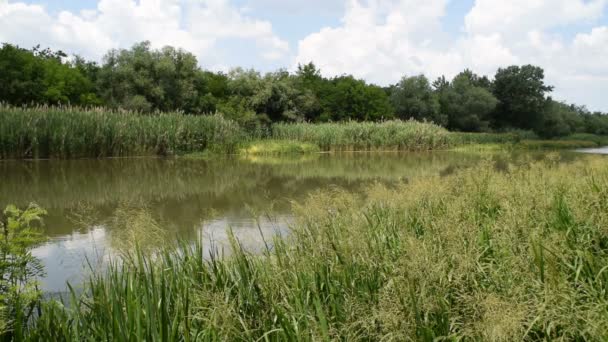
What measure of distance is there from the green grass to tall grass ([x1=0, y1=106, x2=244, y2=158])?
47.0 inches

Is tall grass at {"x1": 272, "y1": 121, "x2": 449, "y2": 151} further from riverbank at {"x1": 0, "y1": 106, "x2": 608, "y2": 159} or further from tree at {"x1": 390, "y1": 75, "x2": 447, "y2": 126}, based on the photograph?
tree at {"x1": 390, "y1": 75, "x2": 447, "y2": 126}

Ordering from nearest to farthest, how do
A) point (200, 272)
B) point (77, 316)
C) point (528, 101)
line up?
point (77, 316), point (200, 272), point (528, 101)

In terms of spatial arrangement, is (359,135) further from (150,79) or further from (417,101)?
(417,101)

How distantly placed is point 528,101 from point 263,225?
65.3 metres

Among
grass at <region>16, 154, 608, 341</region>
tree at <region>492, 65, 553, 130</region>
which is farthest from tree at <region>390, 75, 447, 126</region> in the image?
grass at <region>16, 154, 608, 341</region>

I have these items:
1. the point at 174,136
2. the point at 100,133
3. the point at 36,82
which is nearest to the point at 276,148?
the point at 174,136

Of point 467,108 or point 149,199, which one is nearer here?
point 149,199

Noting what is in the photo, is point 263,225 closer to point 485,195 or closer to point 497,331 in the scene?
point 485,195

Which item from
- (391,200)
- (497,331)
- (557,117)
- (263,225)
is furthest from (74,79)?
(557,117)

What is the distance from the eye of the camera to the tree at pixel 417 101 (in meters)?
54.9

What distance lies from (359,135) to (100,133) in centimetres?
1659

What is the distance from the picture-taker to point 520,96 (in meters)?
65.6

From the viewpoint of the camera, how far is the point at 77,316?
3.18 metres

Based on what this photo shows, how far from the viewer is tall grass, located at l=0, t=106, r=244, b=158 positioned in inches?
788
